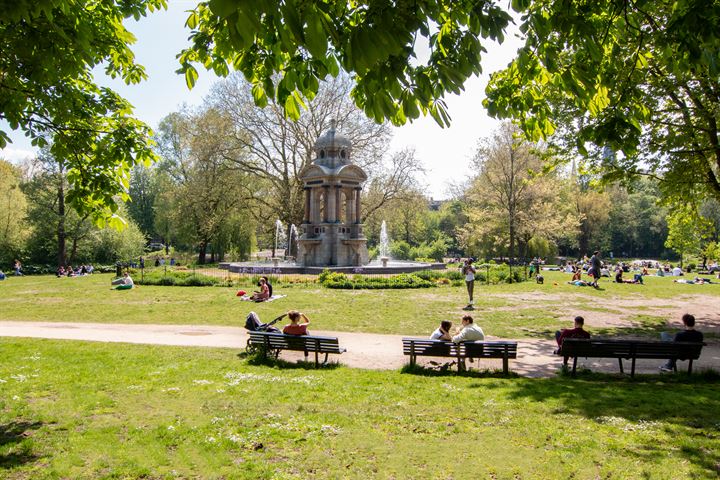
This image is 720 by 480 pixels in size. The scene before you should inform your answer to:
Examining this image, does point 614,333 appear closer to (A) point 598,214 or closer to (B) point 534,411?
(B) point 534,411

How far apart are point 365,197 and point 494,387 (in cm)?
3669

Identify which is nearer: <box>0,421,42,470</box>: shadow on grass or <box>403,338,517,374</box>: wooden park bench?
<box>0,421,42,470</box>: shadow on grass

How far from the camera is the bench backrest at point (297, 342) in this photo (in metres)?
10.3

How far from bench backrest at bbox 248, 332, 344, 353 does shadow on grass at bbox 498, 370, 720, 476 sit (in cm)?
322

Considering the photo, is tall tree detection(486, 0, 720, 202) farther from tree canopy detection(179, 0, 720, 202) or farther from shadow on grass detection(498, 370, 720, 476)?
shadow on grass detection(498, 370, 720, 476)

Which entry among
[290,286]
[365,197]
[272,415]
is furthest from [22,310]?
[365,197]

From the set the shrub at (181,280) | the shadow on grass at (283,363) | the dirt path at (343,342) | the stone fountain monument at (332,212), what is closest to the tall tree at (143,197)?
the stone fountain monument at (332,212)

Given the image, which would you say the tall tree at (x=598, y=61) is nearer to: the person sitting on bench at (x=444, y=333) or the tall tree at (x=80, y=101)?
the person sitting on bench at (x=444, y=333)

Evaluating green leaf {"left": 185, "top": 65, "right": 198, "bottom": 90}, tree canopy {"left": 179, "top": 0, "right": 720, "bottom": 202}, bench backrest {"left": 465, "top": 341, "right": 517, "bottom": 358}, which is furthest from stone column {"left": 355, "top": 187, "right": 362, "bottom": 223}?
green leaf {"left": 185, "top": 65, "right": 198, "bottom": 90}

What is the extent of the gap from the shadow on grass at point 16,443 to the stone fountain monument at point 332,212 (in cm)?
2900

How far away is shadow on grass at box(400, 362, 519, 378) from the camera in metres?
9.50

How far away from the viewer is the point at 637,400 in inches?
291

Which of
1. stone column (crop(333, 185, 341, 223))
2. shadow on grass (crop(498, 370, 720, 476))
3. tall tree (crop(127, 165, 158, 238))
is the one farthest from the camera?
tall tree (crop(127, 165, 158, 238))

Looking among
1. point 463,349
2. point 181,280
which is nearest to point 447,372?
point 463,349
